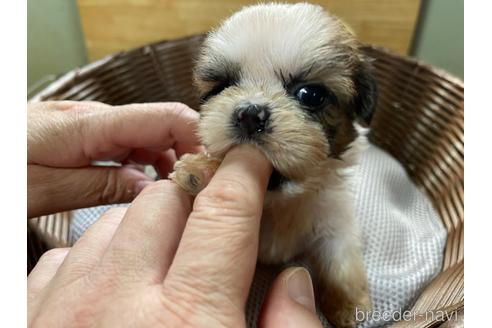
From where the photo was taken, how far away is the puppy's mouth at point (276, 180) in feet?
3.83

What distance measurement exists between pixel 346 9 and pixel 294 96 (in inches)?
78.2

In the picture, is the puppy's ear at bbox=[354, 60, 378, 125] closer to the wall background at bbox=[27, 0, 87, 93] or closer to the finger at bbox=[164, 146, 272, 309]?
the finger at bbox=[164, 146, 272, 309]

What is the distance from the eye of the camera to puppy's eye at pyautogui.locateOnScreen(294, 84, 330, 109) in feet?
4.16

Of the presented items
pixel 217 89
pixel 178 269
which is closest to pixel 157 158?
pixel 217 89

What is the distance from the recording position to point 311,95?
127 centimetres

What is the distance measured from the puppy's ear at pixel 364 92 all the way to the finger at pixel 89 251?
81 centimetres

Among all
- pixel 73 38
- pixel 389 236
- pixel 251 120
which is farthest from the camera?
pixel 73 38

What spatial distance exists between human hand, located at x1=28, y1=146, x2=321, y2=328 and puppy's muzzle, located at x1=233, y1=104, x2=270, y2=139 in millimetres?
88

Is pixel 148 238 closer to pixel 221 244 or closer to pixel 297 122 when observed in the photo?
pixel 221 244

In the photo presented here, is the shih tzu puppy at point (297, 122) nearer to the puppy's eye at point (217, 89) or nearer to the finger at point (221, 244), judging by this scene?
the puppy's eye at point (217, 89)

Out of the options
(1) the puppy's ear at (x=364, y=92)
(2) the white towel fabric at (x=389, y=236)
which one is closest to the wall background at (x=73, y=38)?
(2) the white towel fabric at (x=389, y=236)

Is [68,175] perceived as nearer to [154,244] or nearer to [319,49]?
[154,244]

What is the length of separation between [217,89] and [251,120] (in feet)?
1.02

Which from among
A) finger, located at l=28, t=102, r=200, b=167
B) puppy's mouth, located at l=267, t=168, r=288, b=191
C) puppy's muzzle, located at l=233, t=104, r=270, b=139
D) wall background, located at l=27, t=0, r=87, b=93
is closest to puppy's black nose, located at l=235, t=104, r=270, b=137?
puppy's muzzle, located at l=233, t=104, r=270, b=139
